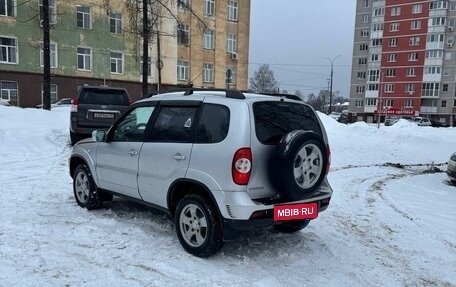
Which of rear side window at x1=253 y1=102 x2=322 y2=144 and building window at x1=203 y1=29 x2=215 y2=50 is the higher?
building window at x1=203 y1=29 x2=215 y2=50

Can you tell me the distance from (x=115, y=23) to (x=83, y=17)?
293cm

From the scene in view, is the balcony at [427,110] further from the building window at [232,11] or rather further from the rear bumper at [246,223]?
the rear bumper at [246,223]

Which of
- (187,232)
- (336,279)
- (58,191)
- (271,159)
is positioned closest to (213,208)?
(187,232)

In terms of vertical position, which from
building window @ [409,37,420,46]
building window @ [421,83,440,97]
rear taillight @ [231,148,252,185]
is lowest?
rear taillight @ [231,148,252,185]

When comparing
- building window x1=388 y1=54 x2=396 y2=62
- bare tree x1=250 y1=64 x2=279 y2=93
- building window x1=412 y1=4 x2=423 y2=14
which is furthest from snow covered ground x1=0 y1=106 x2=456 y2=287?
bare tree x1=250 y1=64 x2=279 y2=93

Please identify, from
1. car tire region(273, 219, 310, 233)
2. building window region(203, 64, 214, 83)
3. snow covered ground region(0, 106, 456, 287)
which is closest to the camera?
snow covered ground region(0, 106, 456, 287)

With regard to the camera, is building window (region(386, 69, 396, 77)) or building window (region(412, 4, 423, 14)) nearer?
building window (region(412, 4, 423, 14))

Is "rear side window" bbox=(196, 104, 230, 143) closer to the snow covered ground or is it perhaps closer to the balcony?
the snow covered ground

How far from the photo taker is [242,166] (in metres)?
4.13

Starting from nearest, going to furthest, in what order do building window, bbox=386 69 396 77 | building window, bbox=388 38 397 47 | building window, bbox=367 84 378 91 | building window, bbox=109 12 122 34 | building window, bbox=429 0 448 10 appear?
building window, bbox=109 12 122 34 < building window, bbox=429 0 448 10 < building window, bbox=388 38 397 47 < building window, bbox=386 69 396 77 < building window, bbox=367 84 378 91

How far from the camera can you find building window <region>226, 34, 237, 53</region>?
4554 centimetres

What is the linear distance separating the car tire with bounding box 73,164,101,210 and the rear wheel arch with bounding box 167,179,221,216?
1.77 metres

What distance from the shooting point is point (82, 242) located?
15.8 feet

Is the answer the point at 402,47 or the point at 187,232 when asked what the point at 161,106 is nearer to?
the point at 187,232
